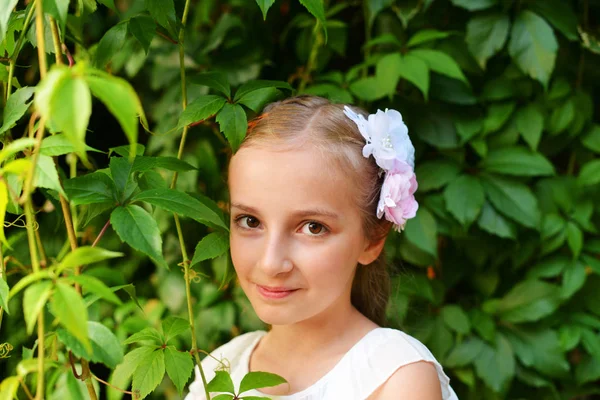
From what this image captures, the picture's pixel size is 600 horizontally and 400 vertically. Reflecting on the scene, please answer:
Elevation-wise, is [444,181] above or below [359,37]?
below

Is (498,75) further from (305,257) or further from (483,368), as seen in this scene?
(305,257)

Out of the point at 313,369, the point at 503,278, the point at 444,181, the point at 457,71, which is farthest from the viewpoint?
the point at 503,278

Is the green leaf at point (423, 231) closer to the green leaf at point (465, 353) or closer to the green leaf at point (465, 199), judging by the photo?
the green leaf at point (465, 199)

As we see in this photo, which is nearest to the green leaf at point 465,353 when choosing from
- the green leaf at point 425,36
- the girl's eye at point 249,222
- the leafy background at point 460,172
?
the leafy background at point 460,172

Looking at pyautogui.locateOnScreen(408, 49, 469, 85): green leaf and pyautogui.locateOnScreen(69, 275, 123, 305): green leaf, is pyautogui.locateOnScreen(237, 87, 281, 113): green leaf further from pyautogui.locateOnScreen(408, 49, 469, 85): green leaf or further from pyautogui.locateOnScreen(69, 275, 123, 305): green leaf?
pyautogui.locateOnScreen(408, 49, 469, 85): green leaf

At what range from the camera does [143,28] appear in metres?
1.04

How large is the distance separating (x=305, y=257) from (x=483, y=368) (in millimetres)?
852

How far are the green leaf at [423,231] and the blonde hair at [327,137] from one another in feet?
1.33

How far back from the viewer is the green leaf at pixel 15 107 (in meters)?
0.91

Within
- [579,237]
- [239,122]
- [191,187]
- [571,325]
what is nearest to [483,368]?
[571,325]

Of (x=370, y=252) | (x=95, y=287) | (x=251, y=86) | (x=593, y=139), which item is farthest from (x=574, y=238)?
(x=95, y=287)

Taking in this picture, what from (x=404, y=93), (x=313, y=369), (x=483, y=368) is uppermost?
(x=404, y=93)

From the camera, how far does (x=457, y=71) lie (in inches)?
62.1

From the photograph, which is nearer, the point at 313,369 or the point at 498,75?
the point at 313,369
